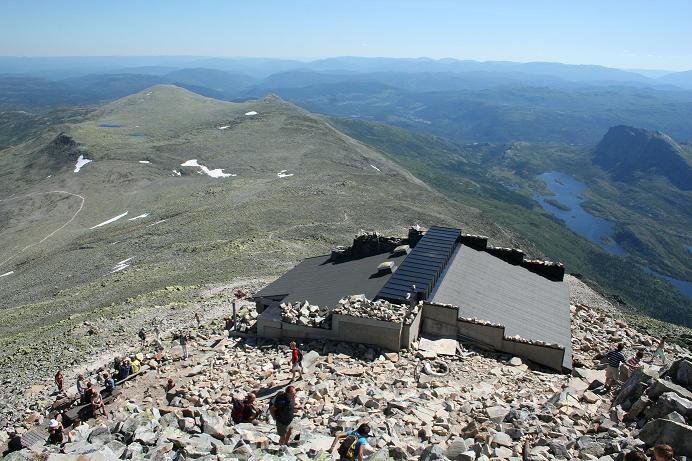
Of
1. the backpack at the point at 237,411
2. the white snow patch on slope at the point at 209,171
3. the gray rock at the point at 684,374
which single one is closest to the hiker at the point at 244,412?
the backpack at the point at 237,411

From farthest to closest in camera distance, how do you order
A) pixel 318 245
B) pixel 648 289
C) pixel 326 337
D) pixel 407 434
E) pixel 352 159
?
1. pixel 648 289
2. pixel 352 159
3. pixel 318 245
4. pixel 326 337
5. pixel 407 434

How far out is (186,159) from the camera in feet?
344

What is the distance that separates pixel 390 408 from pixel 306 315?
8196 mm

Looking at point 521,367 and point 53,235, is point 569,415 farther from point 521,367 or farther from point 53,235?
point 53,235

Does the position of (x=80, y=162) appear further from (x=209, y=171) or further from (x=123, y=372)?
(x=123, y=372)

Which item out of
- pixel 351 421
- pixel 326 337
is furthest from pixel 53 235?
pixel 351 421

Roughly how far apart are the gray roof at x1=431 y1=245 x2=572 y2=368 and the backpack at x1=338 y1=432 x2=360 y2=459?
12.2m

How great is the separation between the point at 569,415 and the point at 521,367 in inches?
218

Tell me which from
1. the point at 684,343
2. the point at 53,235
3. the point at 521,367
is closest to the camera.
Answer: the point at 521,367

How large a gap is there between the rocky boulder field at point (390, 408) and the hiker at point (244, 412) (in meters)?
0.35

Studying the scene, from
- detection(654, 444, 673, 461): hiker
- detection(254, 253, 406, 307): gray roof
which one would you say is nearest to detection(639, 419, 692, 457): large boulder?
detection(654, 444, 673, 461): hiker

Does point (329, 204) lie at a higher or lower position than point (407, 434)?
lower

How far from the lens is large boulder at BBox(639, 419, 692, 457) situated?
11047 millimetres

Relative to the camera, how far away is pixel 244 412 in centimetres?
1515
